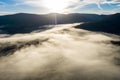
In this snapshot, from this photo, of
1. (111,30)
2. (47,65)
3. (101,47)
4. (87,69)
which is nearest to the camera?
(87,69)

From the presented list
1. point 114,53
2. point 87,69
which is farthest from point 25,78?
point 114,53

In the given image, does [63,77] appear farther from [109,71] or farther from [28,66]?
[28,66]

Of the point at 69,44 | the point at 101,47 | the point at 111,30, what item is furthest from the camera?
the point at 111,30

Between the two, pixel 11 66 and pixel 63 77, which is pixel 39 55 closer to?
pixel 11 66

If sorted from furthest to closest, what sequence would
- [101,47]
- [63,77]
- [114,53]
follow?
[101,47], [114,53], [63,77]

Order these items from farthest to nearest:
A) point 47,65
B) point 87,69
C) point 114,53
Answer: point 114,53 → point 47,65 → point 87,69

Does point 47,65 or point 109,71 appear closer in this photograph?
point 109,71

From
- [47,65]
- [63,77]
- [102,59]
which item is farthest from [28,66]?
[102,59]

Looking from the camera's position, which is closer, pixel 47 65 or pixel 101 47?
pixel 47 65
